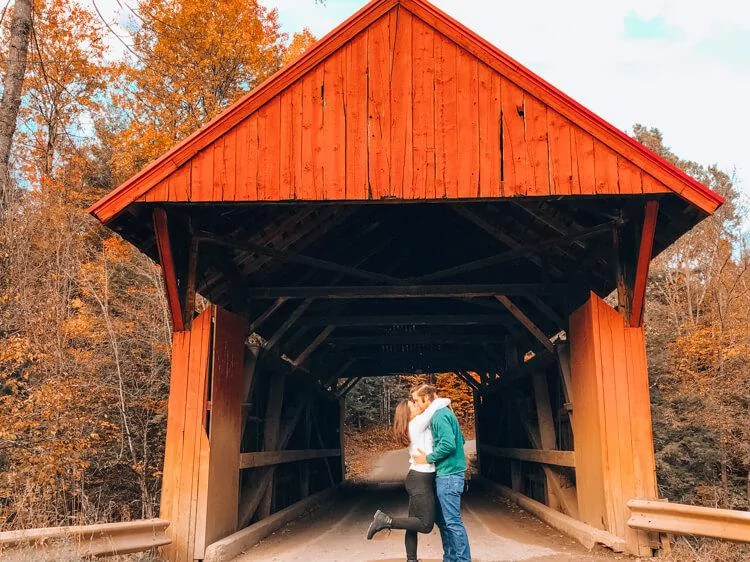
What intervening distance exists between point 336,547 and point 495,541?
1799 millimetres

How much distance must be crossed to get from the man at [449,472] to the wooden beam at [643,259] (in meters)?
2.76

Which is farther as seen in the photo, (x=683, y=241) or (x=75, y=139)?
(x=683, y=241)

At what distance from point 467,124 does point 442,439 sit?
119 inches

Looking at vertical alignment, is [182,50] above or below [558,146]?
above

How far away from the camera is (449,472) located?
5.18 meters

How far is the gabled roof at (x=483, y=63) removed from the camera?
6.29 meters

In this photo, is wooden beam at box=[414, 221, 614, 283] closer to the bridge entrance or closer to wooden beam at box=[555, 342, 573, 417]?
A: the bridge entrance

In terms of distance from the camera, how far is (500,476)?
608 inches

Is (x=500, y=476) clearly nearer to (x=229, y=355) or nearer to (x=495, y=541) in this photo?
(x=495, y=541)

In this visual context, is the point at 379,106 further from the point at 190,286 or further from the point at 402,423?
the point at 402,423

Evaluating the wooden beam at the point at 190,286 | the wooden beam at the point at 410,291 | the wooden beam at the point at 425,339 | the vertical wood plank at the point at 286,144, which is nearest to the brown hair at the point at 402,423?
the vertical wood plank at the point at 286,144

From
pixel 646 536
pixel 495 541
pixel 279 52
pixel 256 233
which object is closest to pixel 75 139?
pixel 256 233

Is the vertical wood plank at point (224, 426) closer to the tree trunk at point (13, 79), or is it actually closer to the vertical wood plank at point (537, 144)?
the tree trunk at point (13, 79)

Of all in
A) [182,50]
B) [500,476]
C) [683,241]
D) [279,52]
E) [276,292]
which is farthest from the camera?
[683,241]
